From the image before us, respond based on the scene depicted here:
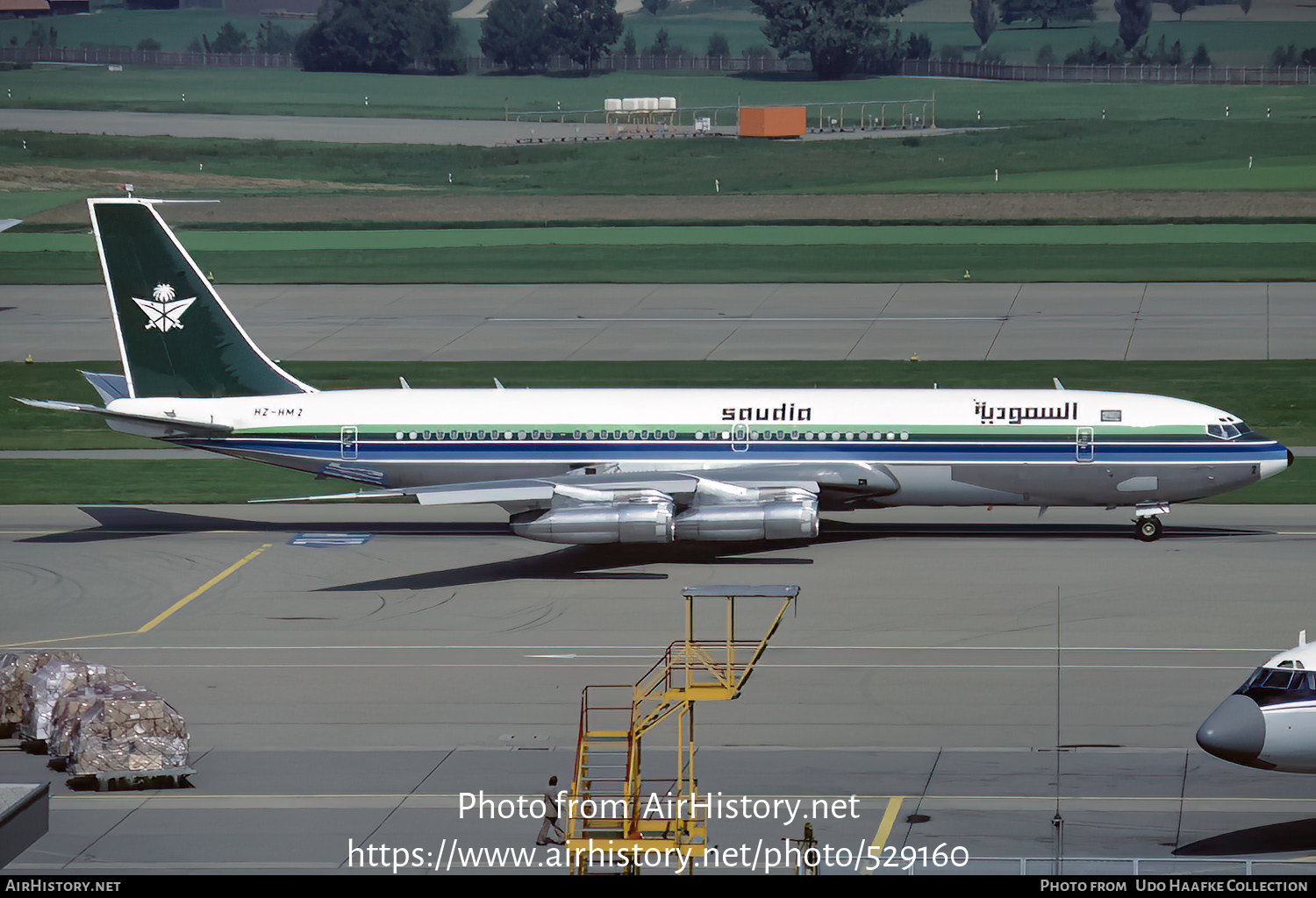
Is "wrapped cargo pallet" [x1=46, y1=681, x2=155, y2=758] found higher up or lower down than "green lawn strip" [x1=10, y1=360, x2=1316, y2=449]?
higher up

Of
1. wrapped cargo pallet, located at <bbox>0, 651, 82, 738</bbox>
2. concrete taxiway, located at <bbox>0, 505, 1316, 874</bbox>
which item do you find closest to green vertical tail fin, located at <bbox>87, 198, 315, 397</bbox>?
concrete taxiway, located at <bbox>0, 505, 1316, 874</bbox>

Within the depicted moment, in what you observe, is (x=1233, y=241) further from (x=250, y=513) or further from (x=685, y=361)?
(x=250, y=513)

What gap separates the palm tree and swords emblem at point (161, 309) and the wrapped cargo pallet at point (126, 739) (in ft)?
70.7

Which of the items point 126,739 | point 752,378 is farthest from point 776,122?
point 126,739

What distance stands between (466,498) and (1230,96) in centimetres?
13623

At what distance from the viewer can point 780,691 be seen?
113ft

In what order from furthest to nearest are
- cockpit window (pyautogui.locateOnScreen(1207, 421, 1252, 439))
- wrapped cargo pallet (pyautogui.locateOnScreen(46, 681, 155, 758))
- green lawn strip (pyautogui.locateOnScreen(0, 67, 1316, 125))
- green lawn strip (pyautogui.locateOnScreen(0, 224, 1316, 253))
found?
green lawn strip (pyautogui.locateOnScreen(0, 67, 1316, 125)) < green lawn strip (pyautogui.locateOnScreen(0, 224, 1316, 253)) < cockpit window (pyautogui.locateOnScreen(1207, 421, 1252, 439)) < wrapped cargo pallet (pyautogui.locateOnScreen(46, 681, 155, 758))

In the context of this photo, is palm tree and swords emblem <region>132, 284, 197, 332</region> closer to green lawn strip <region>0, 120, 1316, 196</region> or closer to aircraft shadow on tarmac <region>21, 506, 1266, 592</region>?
aircraft shadow on tarmac <region>21, 506, 1266, 592</region>

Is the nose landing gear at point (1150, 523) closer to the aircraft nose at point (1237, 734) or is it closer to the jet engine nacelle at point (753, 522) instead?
the jet engine nacelle at point (753, 522)

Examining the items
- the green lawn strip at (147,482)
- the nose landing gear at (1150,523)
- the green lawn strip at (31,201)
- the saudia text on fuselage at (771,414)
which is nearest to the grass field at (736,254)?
the green lawn strip at (31,201)

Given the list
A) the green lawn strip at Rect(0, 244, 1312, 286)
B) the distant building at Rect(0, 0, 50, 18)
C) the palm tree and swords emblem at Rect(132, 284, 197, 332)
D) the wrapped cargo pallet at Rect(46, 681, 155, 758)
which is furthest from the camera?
the distant building at Rect(0, 0, 50, 18)

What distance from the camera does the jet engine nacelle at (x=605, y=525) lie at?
43.4 m

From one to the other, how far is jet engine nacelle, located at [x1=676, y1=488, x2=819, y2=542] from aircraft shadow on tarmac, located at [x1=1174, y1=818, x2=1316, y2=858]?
61.4 feet

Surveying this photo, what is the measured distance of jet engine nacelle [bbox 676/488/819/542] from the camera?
4381cm
